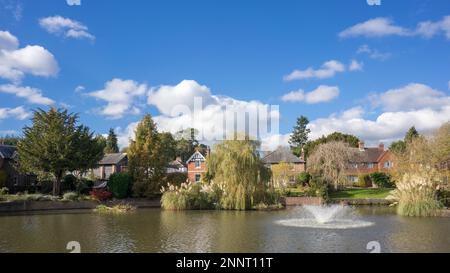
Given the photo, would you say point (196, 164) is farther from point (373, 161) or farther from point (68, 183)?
point (373, 161)

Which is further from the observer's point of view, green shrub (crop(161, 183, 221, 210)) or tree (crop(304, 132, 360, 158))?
tree (crop(304, 132, 360, 158))

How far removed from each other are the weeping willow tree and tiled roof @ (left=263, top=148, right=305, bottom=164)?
981 inches

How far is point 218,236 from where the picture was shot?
1983cm

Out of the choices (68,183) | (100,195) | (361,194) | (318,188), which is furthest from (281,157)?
(100,195)

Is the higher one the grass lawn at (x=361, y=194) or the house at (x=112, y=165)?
the house at (x=112, y=165)

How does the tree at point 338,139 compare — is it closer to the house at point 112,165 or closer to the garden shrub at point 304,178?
the garden shrub at point 304,178

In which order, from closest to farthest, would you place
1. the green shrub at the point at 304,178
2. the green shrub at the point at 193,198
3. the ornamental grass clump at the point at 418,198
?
the ornamental grass clump at the point at 418,198, the green shrub at the point at 193,198, the green shrub at the point at 304,178

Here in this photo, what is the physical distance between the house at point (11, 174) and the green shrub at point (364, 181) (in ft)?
138

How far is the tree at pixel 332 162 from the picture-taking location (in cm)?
5066

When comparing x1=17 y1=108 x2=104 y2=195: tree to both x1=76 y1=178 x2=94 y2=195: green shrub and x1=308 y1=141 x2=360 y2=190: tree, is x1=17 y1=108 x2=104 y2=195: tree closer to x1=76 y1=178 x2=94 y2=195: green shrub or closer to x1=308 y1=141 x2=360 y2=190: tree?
x1=76 y1=178 x2=94 y2=195: green shrub

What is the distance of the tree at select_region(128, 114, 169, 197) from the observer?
4178cm

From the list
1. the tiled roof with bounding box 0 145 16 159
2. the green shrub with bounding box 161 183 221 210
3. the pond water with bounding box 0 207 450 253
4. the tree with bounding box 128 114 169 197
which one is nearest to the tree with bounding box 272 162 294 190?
the tree with bounding box 128 114 169 197

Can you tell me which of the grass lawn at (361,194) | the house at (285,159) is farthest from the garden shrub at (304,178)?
the house at (285,159)

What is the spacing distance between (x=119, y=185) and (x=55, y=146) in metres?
6.85
